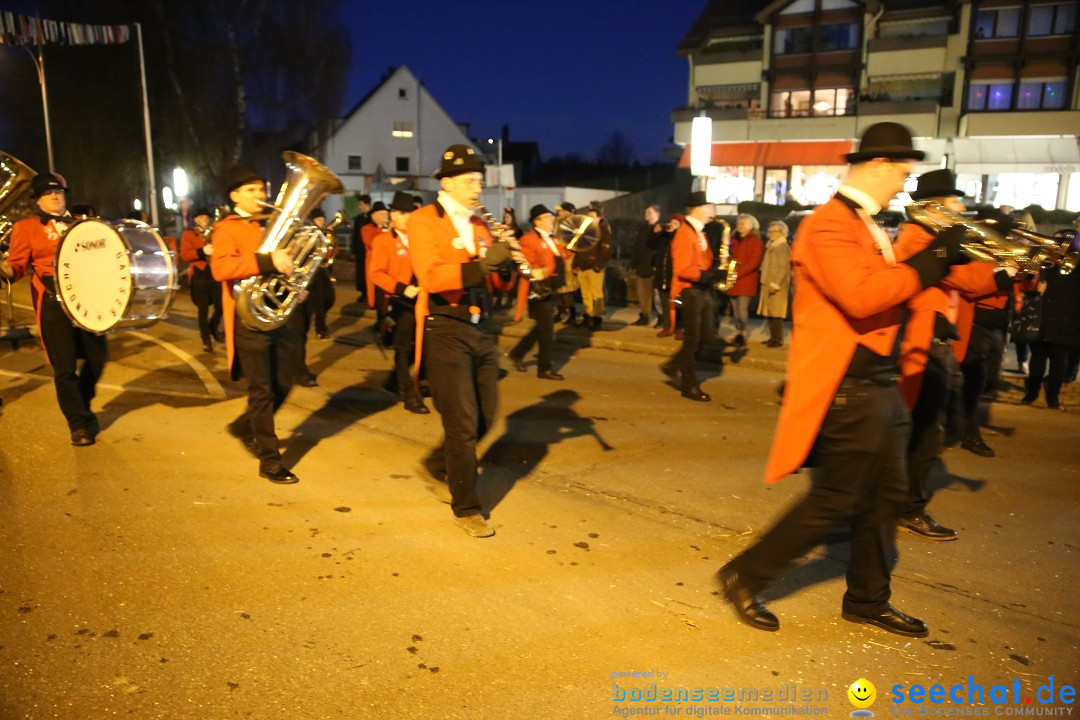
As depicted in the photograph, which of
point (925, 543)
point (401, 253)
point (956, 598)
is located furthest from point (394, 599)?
point (401, 253)

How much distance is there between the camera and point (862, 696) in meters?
3.06

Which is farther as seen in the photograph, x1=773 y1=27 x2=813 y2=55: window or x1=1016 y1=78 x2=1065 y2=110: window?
x1=773 y1=27 x2=813 y2=55: window

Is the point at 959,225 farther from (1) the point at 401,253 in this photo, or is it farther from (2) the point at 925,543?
(1) the point at 401,253

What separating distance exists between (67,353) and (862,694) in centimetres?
583

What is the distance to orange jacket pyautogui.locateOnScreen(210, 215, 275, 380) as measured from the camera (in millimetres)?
5133

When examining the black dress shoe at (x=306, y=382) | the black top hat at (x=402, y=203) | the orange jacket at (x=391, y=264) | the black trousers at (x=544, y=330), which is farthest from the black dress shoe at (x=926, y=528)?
the black dress shoe at (x=306, y=382)

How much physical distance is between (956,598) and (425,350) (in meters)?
3.07

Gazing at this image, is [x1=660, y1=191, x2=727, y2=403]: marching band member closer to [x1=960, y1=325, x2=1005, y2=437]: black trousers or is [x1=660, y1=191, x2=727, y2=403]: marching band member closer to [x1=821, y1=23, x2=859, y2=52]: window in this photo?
[x1=960, y1=325, x2=1005, y2=437]: black trousers

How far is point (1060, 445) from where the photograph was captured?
22.3ft

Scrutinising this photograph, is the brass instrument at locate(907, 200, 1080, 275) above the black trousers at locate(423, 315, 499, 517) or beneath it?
above

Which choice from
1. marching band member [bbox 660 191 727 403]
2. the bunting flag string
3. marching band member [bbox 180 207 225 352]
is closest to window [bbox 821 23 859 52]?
the bunting flag string

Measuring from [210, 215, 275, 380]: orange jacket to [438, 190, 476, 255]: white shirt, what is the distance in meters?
1.30

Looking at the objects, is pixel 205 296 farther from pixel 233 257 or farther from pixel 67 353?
pixel 233 257

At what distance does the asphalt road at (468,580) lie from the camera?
10.3 ft
